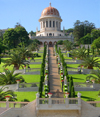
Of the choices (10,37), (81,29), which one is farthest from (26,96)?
(81,29)

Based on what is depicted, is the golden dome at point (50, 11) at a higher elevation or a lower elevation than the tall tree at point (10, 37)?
higher

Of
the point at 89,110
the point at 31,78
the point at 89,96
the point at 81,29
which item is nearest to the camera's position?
the point at 89,110

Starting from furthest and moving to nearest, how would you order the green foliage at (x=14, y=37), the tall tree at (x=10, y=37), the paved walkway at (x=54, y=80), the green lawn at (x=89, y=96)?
the green foliage at (x=14, y=37) < the tall tree at (x=10, y=37) < the paved walkway at (x=54, y=80) < the green lawn at (x=89, y=96)

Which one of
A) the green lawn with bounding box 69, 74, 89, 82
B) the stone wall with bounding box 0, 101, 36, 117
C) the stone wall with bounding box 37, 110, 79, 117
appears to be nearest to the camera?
the stone wall with bounding box 0, 101, 36, 117

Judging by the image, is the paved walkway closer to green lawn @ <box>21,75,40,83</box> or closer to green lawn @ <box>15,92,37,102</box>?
green lawn @ <box>21,75,40,83</box>

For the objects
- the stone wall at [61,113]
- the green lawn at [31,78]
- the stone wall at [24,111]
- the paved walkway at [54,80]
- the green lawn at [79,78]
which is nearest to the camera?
the stone wall at [24,111]

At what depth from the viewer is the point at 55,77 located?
34625 millimetres

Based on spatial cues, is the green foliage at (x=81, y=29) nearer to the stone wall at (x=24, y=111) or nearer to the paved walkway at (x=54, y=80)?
the paved walkway at (x=54, y=80)

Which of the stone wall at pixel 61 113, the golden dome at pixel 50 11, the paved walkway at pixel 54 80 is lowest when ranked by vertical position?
the stone wall at pixel 61 113

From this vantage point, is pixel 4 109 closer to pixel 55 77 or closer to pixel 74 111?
pixel 74 111

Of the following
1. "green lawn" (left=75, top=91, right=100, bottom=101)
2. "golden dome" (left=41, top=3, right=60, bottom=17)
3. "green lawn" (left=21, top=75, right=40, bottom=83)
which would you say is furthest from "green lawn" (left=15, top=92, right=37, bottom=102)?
"golden dome" (left=41, top=3, right=60, bottom=17)

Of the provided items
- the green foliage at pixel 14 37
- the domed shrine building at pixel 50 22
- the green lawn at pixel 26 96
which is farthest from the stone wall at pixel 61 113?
the domed shrine building at pixel 50 22

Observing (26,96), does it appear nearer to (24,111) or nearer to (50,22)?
(24,111)

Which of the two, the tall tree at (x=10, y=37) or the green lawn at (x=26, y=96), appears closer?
the green lawn at (x=26, y=96)
